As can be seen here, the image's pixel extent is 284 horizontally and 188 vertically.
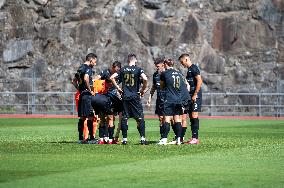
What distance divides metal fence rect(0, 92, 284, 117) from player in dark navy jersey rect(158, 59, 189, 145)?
24.4m

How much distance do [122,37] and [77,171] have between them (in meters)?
40.0

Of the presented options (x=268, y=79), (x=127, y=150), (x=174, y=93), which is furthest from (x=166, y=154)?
(x=268, y=79)

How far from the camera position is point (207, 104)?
48.1 meters

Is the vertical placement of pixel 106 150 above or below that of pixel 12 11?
below

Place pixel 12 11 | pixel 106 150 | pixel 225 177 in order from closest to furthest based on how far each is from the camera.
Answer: pixel 225 177 → pixel 106 150 → pixel 12 11

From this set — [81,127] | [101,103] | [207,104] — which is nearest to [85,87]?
[101,103]

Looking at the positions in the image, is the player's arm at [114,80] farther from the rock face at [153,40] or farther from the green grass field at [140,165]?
the rock face at [153,40]

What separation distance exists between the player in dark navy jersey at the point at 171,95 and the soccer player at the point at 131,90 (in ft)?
1.73

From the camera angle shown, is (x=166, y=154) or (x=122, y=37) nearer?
(x=166, y=154)

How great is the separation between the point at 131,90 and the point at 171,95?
3.13ft

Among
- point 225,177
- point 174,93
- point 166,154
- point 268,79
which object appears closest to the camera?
point 225,177

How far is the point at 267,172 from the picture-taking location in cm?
1391

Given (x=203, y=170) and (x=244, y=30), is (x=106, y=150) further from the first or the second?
(x=244, y=30)

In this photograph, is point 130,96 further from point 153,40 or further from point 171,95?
point 153,40
